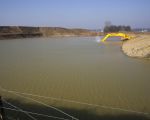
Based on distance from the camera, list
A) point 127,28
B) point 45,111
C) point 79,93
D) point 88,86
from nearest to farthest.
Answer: point 45,111
point 79,93
point 88,86
point 127,28

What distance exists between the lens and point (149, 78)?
8.13 meters

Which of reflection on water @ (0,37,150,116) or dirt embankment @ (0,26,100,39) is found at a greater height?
dirt embankment @ (0,26,100,39)

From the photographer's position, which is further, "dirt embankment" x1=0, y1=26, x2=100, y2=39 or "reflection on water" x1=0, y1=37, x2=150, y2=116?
"dirt embankment" x1=0, y1=26, x2=100, y2=39

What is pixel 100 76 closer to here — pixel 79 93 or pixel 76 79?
pixel 76 79

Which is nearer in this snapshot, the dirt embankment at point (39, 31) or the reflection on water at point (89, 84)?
the reflection on water at point (89, 84)

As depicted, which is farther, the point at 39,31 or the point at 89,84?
the point at 39,31

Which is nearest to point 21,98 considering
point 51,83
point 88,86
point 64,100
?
point 64,100

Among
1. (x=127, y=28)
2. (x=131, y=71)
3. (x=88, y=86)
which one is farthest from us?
(x=127, y=28)

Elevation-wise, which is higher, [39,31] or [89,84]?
[39,31]

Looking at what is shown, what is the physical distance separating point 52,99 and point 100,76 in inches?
127

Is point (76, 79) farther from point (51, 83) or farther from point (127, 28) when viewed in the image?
point (127, 28)

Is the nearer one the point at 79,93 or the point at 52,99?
the point at 52,99

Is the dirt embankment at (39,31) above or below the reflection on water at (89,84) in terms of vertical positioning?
above

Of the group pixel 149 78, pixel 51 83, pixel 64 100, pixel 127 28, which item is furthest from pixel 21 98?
pixel 127 28
